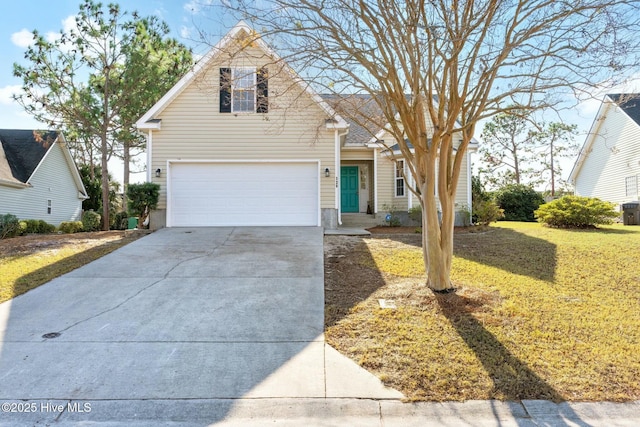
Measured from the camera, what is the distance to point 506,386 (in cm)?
362

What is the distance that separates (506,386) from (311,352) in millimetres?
1966

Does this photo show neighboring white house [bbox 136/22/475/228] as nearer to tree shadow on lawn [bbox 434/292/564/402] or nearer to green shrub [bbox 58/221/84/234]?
tree shadow on lawn [bbox 434/292/564/402]

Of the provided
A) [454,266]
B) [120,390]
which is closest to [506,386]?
[120,390]

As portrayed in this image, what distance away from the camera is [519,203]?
69.8 ft

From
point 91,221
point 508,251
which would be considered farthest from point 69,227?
point 508,251

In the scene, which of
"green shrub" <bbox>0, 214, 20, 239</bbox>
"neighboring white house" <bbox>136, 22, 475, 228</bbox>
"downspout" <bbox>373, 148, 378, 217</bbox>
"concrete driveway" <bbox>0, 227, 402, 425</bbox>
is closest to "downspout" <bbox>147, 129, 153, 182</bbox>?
"neighboring white house" <bbox>136, 22, 475, 228</bbox>

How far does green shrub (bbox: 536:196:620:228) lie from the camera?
12211 mm

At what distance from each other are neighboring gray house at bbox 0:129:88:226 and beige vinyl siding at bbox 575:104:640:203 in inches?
1013

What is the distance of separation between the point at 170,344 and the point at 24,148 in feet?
67.5

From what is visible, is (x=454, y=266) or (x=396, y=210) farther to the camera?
(x=396, y=210)

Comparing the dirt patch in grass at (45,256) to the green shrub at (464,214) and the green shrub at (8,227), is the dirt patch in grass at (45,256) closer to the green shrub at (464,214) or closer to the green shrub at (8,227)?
the green shrub at (8,227)

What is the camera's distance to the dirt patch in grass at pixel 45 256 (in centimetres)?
670

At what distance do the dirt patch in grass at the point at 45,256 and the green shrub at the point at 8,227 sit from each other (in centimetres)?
421

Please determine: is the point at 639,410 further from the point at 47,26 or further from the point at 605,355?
the point at 47,26
